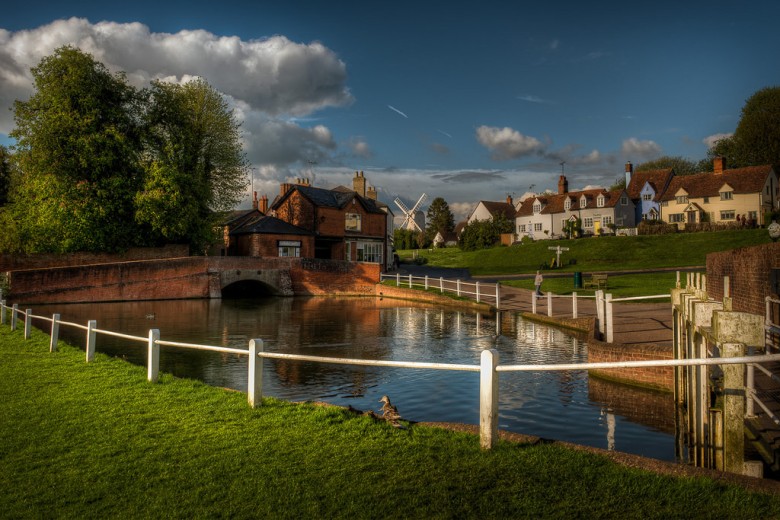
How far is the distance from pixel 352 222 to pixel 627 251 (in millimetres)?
28979

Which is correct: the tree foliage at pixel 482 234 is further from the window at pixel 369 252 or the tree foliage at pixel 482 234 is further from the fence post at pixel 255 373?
the fence post at pixel 255 373

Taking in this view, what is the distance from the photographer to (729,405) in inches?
232

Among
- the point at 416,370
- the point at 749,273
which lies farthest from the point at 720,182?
the point at 416,370

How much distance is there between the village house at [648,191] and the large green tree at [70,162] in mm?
61864

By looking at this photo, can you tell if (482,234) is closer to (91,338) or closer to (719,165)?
(719,165)

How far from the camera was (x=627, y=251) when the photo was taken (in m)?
60.6

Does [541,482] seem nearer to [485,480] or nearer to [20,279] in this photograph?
[485,480]

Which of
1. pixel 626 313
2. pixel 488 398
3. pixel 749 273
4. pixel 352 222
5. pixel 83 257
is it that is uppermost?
pixel 352 222

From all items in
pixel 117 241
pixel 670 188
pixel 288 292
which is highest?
pixel 670 188

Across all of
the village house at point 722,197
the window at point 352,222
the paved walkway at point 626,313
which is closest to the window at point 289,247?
the window at point 352,222

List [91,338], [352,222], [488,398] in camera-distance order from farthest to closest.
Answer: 1. [352,222]
2. [91,338]
3. [488,398]

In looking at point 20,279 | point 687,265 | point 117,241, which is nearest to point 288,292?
point 117,241

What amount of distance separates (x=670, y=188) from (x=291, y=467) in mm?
78787

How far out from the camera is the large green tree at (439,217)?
121188 millimetres
